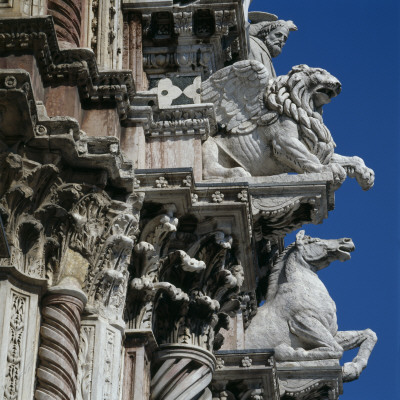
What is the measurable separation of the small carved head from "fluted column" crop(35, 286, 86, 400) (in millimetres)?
8677

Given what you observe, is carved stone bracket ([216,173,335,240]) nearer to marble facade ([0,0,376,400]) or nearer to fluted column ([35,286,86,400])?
marble facade ([0,0,376,400])

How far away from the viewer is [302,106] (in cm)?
1847

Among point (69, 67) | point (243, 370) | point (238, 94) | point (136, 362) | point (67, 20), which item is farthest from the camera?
point (243, 370)

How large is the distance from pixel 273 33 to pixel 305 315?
4.14 m

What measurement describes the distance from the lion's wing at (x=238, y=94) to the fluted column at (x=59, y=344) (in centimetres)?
455

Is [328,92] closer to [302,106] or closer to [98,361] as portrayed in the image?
[302,106]

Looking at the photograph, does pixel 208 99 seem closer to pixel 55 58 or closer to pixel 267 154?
pixel 267 154

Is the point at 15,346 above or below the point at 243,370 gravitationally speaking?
below

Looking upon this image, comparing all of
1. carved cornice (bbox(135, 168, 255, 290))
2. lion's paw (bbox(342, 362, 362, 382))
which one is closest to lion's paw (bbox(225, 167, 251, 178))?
carved cornice (bbox(135, 168, 255, 290))

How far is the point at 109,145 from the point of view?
15.1 meters

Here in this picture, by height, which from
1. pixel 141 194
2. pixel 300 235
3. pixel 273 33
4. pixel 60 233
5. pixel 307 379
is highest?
pixel 273 33

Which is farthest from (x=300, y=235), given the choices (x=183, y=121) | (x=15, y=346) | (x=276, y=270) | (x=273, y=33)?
(x=15, y=346)

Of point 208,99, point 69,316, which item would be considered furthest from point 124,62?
point 69,316

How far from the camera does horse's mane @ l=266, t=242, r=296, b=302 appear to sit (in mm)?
22141
